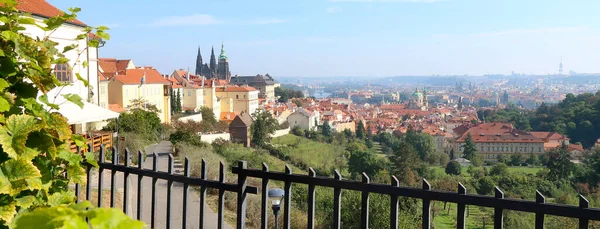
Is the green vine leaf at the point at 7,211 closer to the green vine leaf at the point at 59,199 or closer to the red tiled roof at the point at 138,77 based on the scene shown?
the green vine leaf at the point at 59,199

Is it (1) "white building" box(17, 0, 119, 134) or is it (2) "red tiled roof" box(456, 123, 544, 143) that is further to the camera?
(2) "red tiled roof" box(456, 123, 544, 143)

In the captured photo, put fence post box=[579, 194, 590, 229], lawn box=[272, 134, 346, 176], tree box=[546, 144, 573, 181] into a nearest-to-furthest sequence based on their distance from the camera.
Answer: fence post box=[579, 194, 590, 229] < lawn box=[272, 134, 346, 176] < tree box=[546, 144, 573, 181]

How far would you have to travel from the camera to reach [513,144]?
225 ft

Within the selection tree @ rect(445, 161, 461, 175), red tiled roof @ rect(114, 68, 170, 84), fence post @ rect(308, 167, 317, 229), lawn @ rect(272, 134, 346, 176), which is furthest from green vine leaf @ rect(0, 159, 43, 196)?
tree @ rect(445, 161, 461, 175)

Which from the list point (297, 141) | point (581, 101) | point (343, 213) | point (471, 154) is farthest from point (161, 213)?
point (581, 101)

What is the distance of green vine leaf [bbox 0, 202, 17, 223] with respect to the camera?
182 cm

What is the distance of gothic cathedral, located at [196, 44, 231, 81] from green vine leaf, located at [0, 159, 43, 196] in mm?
107464

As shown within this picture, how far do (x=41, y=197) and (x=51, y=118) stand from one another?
0.93ft

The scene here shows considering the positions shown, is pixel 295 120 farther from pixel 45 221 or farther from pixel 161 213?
pixel 45 221

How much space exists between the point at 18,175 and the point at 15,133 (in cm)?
13

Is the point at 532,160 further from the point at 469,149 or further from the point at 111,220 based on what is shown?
the point at 111,220

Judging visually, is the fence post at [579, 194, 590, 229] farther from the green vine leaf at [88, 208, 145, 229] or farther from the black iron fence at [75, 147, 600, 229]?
the green vine leaf at [88, 208, 145, 229]

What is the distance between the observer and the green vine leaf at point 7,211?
1.82 metres

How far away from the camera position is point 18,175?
6.08ft
